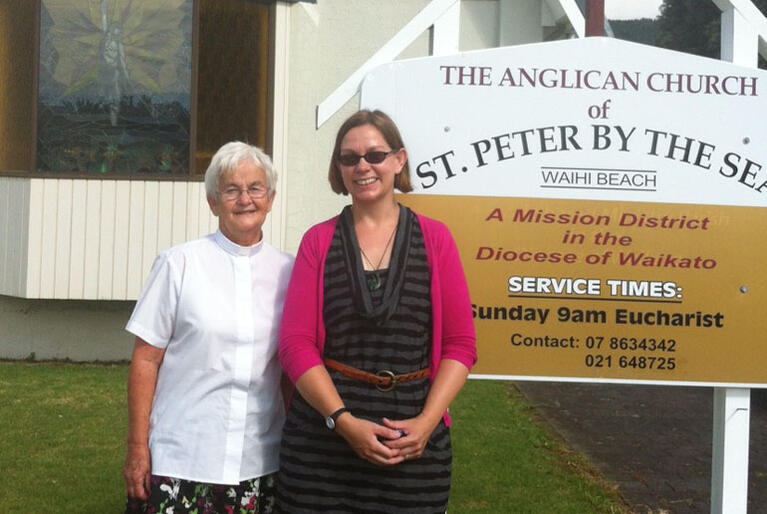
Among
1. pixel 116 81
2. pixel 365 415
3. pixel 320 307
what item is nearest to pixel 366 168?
pixel 320 307

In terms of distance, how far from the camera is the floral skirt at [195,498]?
9.44 feet

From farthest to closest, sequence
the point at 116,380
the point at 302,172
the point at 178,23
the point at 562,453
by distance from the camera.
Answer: the point at 302,172 < the point at 178,23 < the point at 116,380 < the point at 562,453

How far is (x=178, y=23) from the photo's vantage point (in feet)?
31.3

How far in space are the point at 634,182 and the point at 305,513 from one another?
211 centimetres

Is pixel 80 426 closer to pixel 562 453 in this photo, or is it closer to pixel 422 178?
pixel 562 453

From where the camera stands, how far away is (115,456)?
618 centimetres

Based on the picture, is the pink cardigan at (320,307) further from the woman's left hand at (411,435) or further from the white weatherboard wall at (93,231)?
the white weatherboard wall at (93,231)

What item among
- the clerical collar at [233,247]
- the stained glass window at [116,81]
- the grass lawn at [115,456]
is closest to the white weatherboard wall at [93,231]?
the stained glass window at [116,81]

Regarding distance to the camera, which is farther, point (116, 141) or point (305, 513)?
point (116, 141)

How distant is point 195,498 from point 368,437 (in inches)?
24.1

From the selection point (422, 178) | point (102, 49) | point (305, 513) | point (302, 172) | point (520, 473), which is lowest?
point (520, 473)

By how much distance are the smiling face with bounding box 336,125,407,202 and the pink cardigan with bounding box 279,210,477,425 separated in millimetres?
153

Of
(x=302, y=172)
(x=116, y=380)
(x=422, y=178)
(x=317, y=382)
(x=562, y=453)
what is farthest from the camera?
(x=302, y=172)

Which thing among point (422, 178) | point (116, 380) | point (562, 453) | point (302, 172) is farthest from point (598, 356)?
point (302, 172)
